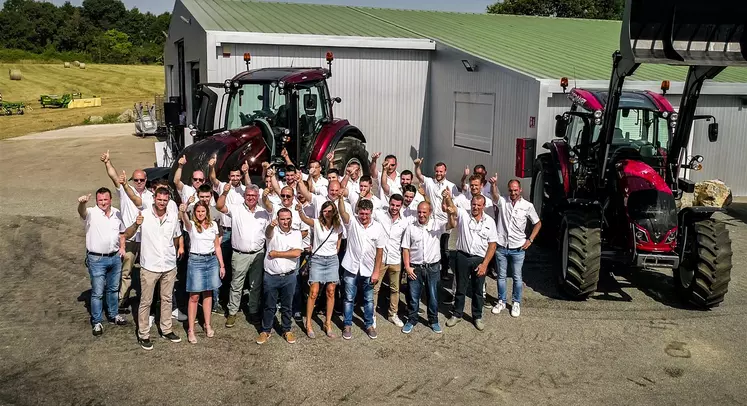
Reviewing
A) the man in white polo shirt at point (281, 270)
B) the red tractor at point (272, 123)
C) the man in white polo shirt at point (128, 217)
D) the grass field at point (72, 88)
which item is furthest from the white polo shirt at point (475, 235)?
the grass field at point (72, 88)

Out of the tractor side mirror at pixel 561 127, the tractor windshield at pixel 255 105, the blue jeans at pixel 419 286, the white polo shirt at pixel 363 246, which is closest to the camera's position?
the white polo shirt at pixel 363 246

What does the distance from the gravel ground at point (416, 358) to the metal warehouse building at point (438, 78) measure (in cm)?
625

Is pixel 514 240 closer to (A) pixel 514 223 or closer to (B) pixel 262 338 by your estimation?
(A) pixel 514 223

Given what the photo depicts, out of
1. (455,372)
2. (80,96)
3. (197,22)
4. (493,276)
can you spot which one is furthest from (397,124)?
(80,96)

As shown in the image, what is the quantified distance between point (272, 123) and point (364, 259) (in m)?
4.73

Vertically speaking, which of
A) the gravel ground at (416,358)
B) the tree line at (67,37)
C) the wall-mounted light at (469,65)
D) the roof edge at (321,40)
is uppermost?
the tree line at (67,37)

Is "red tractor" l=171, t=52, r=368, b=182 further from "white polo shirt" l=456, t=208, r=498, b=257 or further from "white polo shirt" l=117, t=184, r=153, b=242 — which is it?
"white polo shirt" l=456, t=208, r=498, b=257

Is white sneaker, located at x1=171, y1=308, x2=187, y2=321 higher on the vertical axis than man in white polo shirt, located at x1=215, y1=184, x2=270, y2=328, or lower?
lower

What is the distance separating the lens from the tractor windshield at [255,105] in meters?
12.0

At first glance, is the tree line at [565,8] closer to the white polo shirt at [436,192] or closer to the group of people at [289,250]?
the white polo shirt at [436,192]

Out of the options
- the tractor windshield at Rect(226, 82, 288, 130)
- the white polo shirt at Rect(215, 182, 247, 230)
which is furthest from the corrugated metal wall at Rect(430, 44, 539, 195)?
the white polo shirt at Rect(215, 182, 247, 230)

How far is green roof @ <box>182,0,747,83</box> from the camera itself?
17047 mm

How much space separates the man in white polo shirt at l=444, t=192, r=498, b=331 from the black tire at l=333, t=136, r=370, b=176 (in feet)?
15.1

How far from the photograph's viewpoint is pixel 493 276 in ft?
33.4
